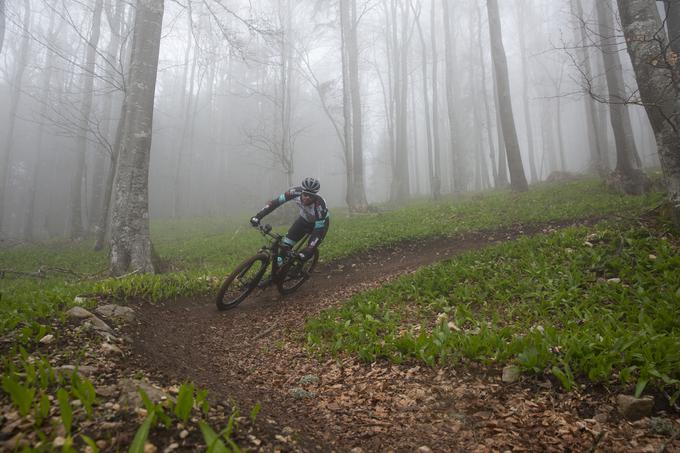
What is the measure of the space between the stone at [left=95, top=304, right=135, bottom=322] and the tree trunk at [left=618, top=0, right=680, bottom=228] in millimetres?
8111

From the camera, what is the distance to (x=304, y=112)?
153 ft

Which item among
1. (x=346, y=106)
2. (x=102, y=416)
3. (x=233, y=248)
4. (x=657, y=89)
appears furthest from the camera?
(x=346, y=106)

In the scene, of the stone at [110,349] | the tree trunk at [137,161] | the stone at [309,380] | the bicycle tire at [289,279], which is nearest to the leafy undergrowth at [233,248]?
the tree trunk at [137,161]

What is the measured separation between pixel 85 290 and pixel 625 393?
6816mm

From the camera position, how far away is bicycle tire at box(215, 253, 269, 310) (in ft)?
20.4

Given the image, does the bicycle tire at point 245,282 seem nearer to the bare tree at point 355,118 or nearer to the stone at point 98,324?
the stone at point 98,324

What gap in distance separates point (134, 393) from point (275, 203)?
4.67m

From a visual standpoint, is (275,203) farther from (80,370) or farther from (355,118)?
(355,118)

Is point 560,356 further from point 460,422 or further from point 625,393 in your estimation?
point 460,422

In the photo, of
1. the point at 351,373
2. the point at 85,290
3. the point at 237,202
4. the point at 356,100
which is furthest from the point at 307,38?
the point at 351,373

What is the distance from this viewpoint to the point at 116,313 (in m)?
4.50

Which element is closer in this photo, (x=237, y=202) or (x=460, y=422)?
(x=460, y=422)

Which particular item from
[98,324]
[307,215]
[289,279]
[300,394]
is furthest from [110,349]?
[307,215]

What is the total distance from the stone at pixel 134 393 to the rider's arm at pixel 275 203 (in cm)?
413
